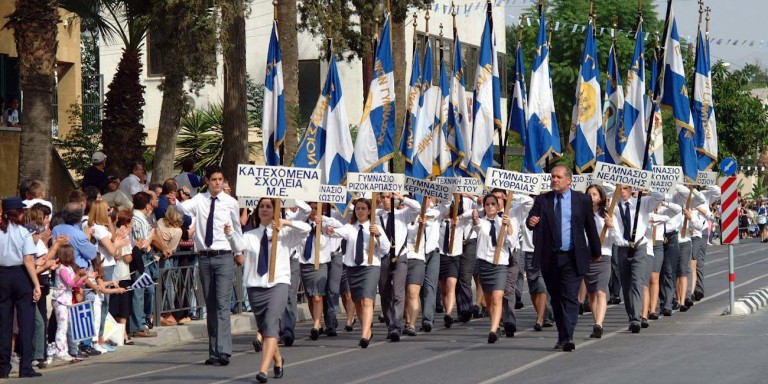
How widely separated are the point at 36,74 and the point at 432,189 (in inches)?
246

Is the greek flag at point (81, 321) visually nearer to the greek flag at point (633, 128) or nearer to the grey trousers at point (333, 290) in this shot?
the grey trousers at point (333, 290)

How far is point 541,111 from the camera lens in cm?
2216

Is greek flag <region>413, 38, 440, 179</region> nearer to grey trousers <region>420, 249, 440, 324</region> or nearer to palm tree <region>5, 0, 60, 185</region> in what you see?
grey trousers <region>420, 249, 440, 324</region>

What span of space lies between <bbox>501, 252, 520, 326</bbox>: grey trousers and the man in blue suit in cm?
208

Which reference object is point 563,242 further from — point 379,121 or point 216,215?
point 379,121

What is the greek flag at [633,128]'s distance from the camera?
68.3 ft

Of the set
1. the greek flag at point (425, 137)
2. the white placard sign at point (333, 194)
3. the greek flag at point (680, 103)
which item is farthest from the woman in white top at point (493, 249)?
the greek flag at point (680, 103)

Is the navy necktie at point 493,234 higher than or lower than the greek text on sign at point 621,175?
lower

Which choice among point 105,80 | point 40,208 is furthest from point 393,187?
point 105,80

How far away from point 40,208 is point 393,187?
15.9ft

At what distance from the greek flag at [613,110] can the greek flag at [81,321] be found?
9.07 meters

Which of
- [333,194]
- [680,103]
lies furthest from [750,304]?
[333,194]

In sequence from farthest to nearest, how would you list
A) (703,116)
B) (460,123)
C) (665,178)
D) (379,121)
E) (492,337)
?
(703,116) → (460,123) → (379,121) → (665,178) → (492,337)

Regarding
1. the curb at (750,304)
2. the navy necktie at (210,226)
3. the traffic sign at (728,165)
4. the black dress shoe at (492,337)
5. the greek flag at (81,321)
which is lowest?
the black dress shoe at (492,337)
